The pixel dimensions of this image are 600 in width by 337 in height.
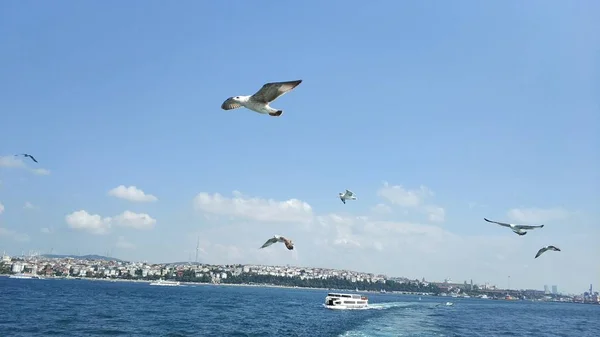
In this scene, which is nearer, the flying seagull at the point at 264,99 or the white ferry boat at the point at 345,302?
the flying seagull at the point at 264,99

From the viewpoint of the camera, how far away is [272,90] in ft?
21.8

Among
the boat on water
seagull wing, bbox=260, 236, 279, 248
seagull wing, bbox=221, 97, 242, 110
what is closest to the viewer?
seagull wing, bbox=221, 97, 242, 110

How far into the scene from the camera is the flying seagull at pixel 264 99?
6.45 m

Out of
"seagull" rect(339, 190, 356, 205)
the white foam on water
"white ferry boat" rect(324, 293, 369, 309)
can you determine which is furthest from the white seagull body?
"white ferry boat" rect(324, 293, 369, 309)

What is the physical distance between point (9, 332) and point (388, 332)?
26.2m

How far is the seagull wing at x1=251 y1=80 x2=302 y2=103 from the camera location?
251 inches

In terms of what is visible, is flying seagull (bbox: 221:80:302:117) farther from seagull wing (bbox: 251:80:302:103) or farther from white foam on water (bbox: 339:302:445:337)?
white foam on water (bbox: 339:302:445:337)

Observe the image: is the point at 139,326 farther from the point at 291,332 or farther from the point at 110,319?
the point at 291,332

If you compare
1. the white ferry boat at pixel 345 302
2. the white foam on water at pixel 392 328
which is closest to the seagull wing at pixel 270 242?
the white foam on water at pixel 392 328

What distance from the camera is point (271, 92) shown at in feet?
22.0

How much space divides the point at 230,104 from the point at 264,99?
37.5 inches

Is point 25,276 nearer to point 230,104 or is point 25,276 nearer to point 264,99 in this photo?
point 230,104

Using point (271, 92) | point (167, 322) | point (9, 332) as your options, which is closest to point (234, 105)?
point (271, 92)

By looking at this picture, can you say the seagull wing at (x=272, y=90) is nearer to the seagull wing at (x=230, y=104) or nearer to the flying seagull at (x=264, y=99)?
the flying seagull at (x=264, y=99)
